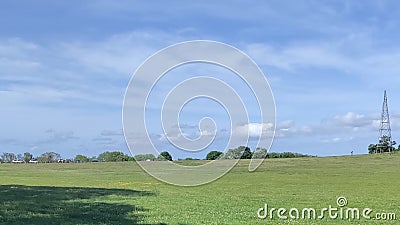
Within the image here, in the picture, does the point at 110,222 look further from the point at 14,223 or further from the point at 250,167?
the point at 250,167

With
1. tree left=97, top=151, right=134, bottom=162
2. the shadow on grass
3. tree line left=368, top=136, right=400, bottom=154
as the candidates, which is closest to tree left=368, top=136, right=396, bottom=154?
tree line left=368, top=136, right=400, bottom=154

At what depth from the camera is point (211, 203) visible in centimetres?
3130

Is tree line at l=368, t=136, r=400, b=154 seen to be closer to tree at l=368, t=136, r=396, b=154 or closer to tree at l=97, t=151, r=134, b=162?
tree at l=368, t=136, r=396, b=154

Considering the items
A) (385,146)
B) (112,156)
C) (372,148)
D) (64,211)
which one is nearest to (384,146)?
→ (385,146)

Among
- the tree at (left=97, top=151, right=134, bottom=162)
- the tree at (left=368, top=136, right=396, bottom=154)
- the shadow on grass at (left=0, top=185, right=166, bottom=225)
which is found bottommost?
the shadow on grass at (left=0, top=185, right=166, bottom=225)

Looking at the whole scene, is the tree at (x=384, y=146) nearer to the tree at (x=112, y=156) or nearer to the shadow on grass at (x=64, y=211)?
the tree at (x=112, y=156)

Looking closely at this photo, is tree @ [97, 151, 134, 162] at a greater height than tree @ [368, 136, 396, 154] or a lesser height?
lesser

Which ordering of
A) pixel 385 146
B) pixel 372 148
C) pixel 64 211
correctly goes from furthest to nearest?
1. pixel 372 148
2. pixel 385 146
3. pixel 64 211

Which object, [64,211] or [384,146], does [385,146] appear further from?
[64,211]

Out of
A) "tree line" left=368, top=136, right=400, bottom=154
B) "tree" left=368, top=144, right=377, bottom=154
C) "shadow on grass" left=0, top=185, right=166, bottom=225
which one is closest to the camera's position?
"shadow on grass" left=0, top=185, right=166, bottom=225

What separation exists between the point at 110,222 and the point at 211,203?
10576mm

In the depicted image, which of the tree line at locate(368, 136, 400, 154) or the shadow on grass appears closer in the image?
the shadow on grass

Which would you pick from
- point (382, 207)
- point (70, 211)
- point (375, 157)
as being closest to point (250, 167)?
point (375, 157)

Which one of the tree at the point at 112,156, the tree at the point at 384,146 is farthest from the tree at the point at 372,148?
the tree at the point at 112,156
